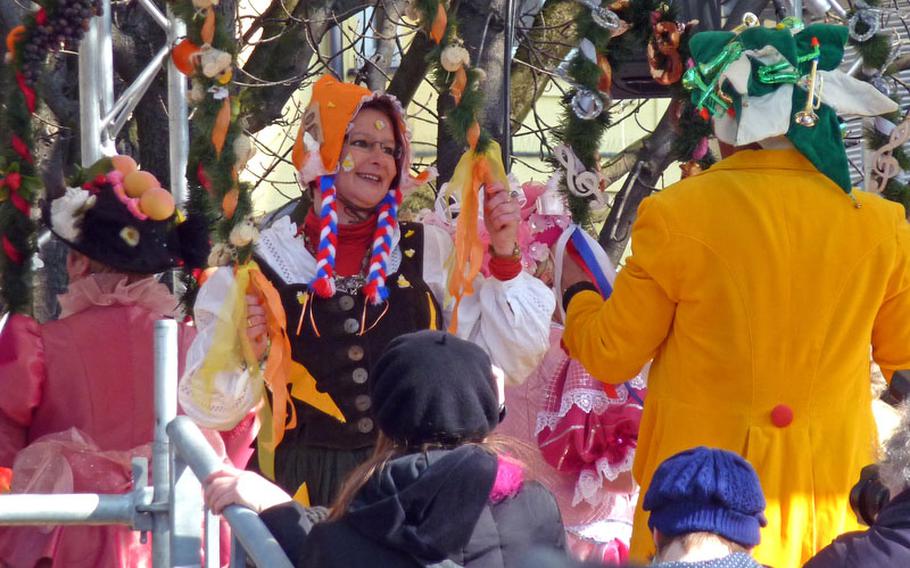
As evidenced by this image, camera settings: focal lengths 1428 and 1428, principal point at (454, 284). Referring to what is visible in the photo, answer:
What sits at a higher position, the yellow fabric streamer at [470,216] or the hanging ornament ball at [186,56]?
the hanging ornament ball at [186,56]

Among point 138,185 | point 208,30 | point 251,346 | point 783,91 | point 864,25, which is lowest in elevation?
point 251,346

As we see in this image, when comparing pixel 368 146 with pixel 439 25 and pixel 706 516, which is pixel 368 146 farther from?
pixel 706 516

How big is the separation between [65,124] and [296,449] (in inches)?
126

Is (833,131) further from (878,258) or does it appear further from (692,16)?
(692,16)

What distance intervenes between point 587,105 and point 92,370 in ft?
4.70

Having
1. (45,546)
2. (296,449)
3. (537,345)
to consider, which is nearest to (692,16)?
(537,345)

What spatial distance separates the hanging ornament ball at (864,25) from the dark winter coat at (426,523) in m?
2.33

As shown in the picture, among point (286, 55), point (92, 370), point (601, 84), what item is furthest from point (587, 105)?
point (286, 55)

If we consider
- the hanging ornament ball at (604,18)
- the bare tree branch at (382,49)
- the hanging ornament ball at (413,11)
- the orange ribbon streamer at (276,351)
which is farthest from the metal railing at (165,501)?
the bare tree branch at (382,49)

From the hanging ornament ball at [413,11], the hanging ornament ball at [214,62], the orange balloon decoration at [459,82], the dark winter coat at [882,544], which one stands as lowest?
the dark winter coat at [882,544]

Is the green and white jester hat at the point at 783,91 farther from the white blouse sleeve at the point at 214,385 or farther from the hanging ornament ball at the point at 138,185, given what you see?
the hanging ornament ball at the point at 138,185

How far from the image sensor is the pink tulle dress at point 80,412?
11.7ft

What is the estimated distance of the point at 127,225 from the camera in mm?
3850

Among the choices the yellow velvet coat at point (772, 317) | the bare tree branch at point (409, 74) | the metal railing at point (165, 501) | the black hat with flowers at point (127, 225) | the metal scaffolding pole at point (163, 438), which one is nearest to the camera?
the metal railing at point (165, 501)
